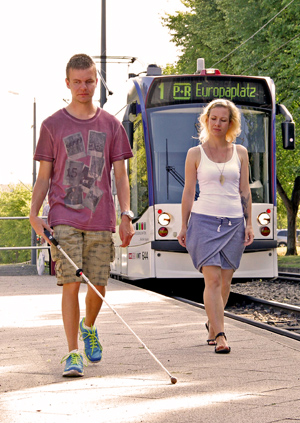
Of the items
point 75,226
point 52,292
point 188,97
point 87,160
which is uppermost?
point 188,97

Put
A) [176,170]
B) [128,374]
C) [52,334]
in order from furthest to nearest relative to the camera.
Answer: [176,170] < [52,334] < [128,374]

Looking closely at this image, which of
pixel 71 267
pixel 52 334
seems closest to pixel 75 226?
Result: pixel 71 267

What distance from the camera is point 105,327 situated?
7.80m

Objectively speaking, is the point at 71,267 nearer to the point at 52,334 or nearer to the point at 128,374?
the point at 128,374

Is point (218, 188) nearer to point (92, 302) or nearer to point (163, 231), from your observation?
point (92, 302)

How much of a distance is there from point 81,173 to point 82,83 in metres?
0.57

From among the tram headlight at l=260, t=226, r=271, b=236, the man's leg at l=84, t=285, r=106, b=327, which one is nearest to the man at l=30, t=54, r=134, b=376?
the man's leg at l=84, t=285, r=106, b=327

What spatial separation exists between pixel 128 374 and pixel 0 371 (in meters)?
0.86

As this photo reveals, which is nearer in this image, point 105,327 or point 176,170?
point 105,327

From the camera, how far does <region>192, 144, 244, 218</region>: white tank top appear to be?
20.8ft

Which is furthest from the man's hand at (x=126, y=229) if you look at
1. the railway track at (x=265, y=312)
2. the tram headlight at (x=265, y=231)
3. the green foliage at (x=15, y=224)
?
the green foliage at (x=15, y=224)

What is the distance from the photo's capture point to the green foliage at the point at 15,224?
82688mm

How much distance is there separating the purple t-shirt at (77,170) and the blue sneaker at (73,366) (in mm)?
802

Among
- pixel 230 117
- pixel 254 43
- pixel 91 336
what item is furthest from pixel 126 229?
pixel 254 43
